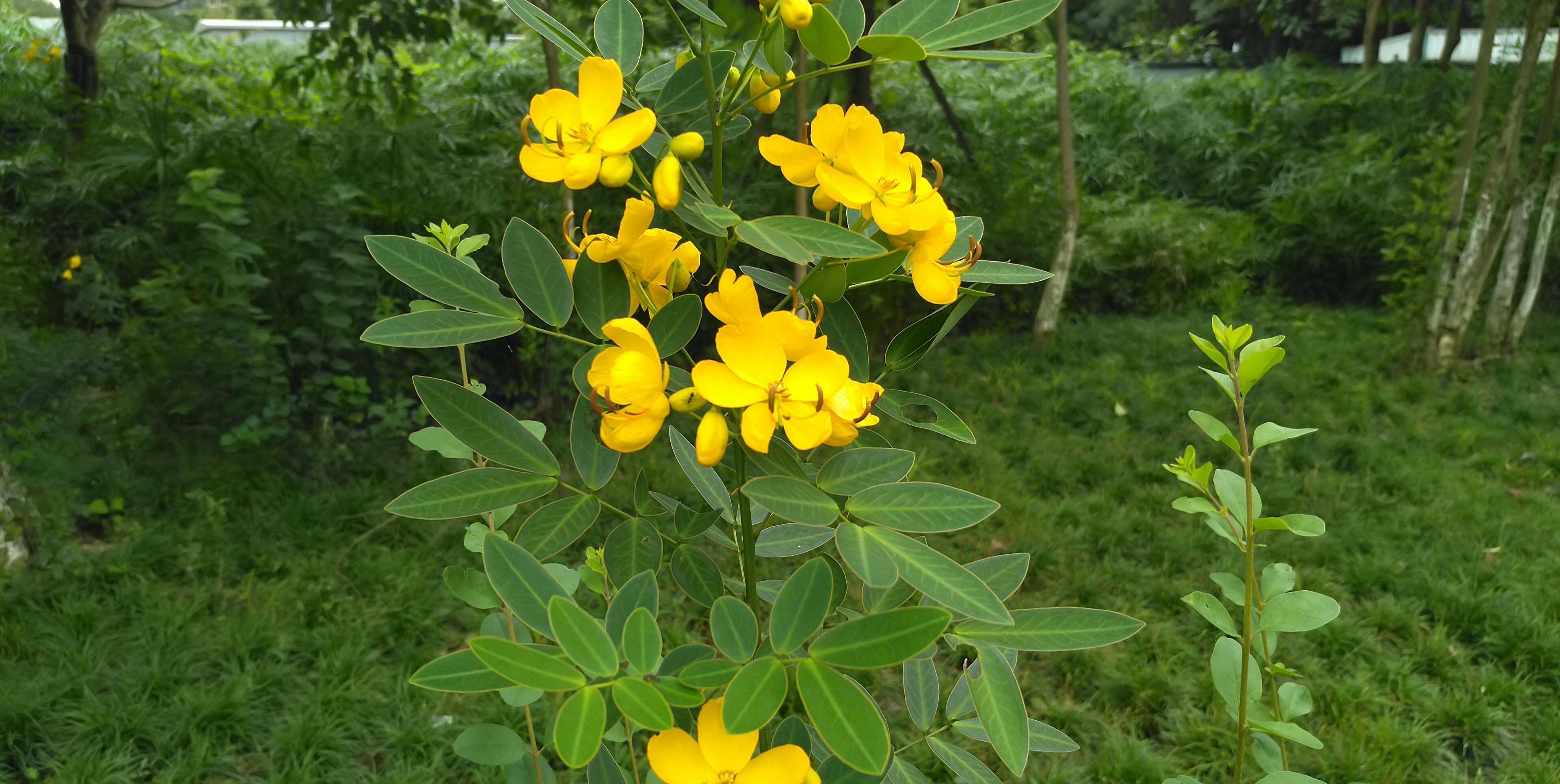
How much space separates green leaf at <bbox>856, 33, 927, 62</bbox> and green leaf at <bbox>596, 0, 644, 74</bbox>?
181mm

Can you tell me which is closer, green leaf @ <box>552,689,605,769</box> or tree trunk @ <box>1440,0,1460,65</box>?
green leaf @ <box>552,689,605,769</box>

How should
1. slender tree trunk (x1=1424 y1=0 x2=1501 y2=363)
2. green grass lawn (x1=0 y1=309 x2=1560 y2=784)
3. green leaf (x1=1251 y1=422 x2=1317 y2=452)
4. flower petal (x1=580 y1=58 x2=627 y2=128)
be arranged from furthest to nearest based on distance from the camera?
slender tree trunk (x1=1424 y1=0 x2=1501 y2=363), green grass lawn (x1=0 y1=309 x2=1560 y2=784), green leaf (x1=1251 y1=422 x2=1317 y2=452), flower petal (x1=580 y1=58 x2=627 y2=128)

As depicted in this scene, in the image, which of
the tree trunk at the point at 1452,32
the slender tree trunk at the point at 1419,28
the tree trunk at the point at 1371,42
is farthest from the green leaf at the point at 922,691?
the tree trunk at the point at 1371,42

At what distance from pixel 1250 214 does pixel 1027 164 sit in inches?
88.5

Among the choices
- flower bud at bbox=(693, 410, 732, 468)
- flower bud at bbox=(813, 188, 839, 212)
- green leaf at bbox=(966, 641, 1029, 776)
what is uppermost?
flower bud at bbox=(813, 188, 839, 212)

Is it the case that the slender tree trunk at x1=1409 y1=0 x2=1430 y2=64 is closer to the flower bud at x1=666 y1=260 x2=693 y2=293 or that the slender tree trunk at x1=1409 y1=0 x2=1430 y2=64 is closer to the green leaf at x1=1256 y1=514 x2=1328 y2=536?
the green leaf at x1=1256 y1=514 x2=1328 y2=536

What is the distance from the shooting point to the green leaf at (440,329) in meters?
0.60

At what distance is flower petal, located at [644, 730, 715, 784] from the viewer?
0.55 m

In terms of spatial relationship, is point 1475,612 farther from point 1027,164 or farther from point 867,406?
point 1027,164

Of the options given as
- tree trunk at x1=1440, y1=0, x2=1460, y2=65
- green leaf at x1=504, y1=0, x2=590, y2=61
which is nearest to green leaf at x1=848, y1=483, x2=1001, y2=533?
green leaf at x1=504, y1=0, x2=590, y2=61

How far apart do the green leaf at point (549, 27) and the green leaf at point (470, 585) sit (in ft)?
1.52

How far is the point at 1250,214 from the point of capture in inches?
255

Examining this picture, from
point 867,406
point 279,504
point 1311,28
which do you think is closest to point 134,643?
point 279,504

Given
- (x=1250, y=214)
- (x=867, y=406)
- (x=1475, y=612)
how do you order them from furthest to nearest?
(x=1250, y=214), (x=1475, y=612), (x=867, y=406)
